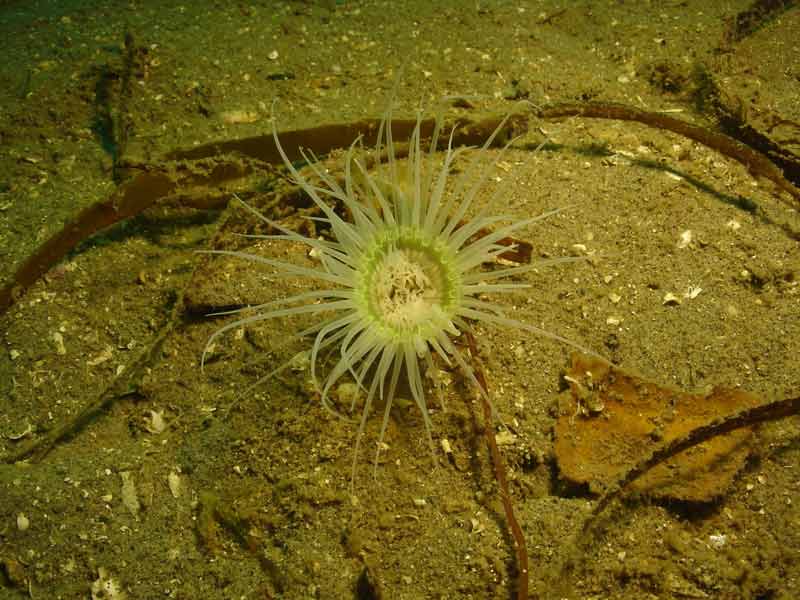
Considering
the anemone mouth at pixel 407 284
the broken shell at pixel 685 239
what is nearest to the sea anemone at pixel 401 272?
the anemone mouth at pixel 407 284

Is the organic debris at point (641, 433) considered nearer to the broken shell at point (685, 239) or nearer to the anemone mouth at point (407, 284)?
the anemone mouth at point (407, 284)

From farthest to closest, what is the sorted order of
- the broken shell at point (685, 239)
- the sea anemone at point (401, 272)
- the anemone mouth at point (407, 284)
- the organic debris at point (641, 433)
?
the broken shell at point (685, 239) < the anemone mouth at point (407, 284) < the sea anemone at point (401, 272) < the organic debris at point (641, 433)

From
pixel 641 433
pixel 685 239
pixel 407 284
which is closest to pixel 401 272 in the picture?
pixel 407 284

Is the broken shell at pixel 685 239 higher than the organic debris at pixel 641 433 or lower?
higher

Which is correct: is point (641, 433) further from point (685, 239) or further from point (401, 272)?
point (401, 272)

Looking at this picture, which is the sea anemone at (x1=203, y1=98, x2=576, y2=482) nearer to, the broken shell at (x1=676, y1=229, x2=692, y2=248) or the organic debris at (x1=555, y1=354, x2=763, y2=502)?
the organic debris at (x1=555, y1=354, x2=763, y2=502)

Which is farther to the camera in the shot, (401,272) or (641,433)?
(401,272)

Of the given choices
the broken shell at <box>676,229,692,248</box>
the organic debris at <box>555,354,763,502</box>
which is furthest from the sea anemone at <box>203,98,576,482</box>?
A: the broken shell at <box>676,229,692,248</box>
